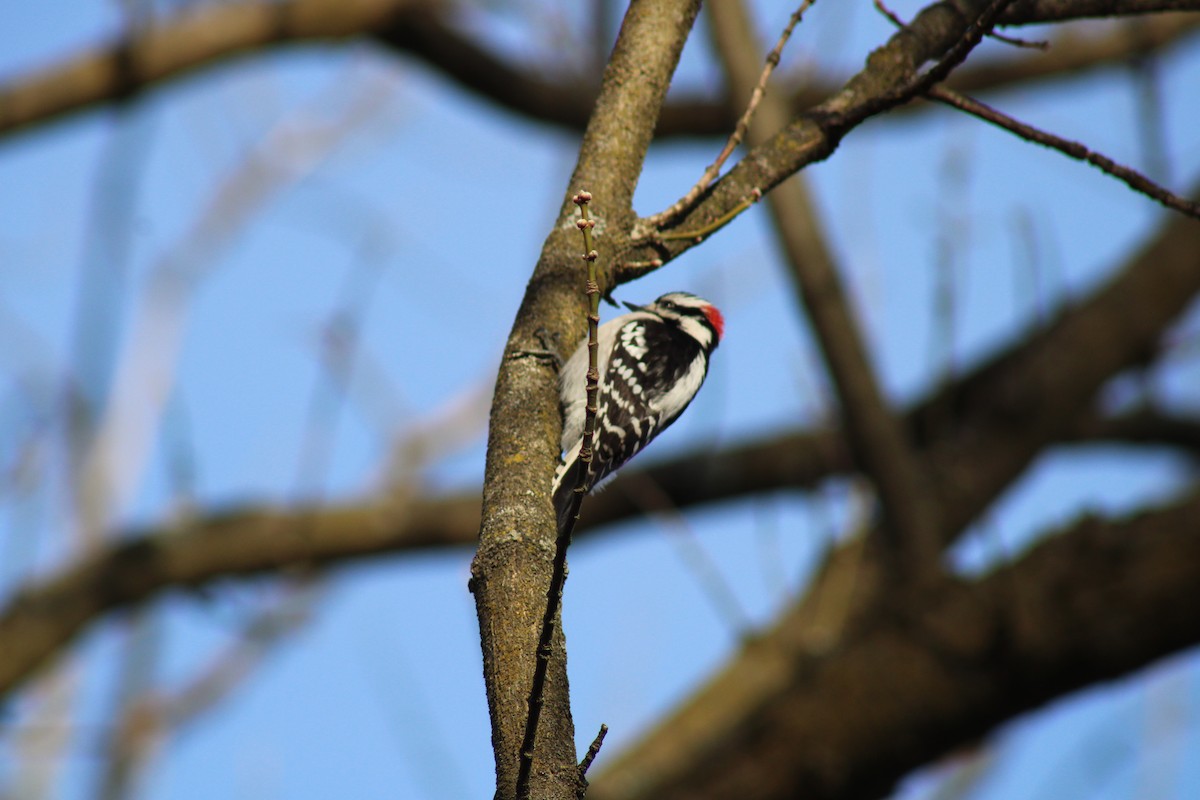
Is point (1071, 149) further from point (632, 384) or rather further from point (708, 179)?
point (632, 384)

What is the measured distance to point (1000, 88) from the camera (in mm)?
6676

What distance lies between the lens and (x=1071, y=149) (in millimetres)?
2395

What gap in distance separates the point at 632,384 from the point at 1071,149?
2.01 meters

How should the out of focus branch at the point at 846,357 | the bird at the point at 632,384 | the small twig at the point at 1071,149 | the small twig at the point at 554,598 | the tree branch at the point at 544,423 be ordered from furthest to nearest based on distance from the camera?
1. the out of focus branch at the point at 846,357
2. the bird at the point at 632,384
3. the small twig at the point at 1071,149
4. the tree branch at the point at 544,423
5. the small twig at the point at 554,598

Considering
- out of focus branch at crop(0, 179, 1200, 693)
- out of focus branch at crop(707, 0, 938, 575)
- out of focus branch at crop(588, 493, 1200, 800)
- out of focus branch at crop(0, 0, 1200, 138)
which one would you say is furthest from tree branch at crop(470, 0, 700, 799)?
out of focus branch at crop(0, 0, 1200, 138)

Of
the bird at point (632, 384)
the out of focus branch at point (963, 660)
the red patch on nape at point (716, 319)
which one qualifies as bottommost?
the out of focus branch at point (963, 660)

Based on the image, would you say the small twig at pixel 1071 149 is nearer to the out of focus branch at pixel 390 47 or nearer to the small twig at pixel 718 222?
the small twig at pixel 718 222

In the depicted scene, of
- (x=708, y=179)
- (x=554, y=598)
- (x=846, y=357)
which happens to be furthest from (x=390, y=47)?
(x=554, y=598)

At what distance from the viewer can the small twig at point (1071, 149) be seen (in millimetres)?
2330

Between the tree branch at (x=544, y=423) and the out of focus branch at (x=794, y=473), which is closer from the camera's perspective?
the tree branch at (x=544, y=423)

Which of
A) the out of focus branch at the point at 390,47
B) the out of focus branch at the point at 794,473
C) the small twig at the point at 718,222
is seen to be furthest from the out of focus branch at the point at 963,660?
the out of focus branch at the point at 390,47

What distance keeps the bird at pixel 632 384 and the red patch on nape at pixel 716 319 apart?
0.23ft

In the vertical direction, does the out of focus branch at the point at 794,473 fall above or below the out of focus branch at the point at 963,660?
above

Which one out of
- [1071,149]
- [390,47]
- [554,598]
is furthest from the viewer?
[390,47]
